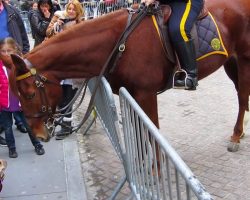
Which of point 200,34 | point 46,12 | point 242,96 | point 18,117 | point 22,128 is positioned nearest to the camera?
point 200,34

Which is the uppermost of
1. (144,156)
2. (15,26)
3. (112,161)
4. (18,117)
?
(15,26)

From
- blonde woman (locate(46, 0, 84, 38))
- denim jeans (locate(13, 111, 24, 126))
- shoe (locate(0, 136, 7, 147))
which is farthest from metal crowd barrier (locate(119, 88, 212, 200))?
blonde woman (locate(46, 0, 84, 38))

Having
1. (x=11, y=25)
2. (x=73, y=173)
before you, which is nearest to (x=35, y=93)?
(x=73, y=173)

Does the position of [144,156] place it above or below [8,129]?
above

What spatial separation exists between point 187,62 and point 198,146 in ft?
5.69

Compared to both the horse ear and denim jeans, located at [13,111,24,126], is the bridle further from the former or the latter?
denim jeans, located at [13,111,24,126]

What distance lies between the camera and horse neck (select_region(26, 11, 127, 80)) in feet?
12.2

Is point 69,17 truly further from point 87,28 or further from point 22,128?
point 87,28

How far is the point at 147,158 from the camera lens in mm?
2760

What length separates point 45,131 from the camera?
382 centimetres

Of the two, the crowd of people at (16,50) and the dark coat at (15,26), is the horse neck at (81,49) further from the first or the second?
the dark coat at (15,26)

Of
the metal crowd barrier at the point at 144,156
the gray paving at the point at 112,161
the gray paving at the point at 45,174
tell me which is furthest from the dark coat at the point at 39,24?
the metal crowd barrier at the point at 144,156

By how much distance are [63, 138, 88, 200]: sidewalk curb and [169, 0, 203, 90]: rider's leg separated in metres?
1.55

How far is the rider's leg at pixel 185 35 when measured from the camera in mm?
3979
